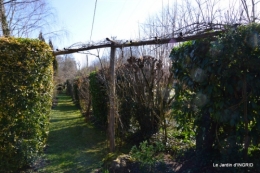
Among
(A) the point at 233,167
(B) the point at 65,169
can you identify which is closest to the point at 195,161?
(A) the point at 233,167

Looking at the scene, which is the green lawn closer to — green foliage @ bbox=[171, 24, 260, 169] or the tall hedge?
the tall hedge

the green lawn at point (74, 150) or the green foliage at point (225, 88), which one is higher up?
the green foliage at point (225, 88)

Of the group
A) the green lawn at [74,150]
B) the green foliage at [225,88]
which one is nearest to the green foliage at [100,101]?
the green lawn at [74,150]

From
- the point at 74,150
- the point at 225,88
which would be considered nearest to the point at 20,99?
the point at 74,150

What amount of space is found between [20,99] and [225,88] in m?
3.52

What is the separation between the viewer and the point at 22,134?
14.5 feet

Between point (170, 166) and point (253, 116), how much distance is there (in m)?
1.58

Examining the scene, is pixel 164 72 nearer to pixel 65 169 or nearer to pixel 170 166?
pixel 170 166

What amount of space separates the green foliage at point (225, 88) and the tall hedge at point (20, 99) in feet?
9.28

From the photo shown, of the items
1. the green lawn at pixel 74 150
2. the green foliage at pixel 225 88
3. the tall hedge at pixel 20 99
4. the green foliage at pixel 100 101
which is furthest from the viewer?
the green foliage at pixel 100 101

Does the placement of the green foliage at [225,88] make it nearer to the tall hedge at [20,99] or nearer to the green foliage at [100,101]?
the tall hedge at [20,99]

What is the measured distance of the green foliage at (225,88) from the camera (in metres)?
3.22

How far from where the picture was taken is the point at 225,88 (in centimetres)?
348

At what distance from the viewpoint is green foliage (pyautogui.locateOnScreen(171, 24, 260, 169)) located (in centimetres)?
322
